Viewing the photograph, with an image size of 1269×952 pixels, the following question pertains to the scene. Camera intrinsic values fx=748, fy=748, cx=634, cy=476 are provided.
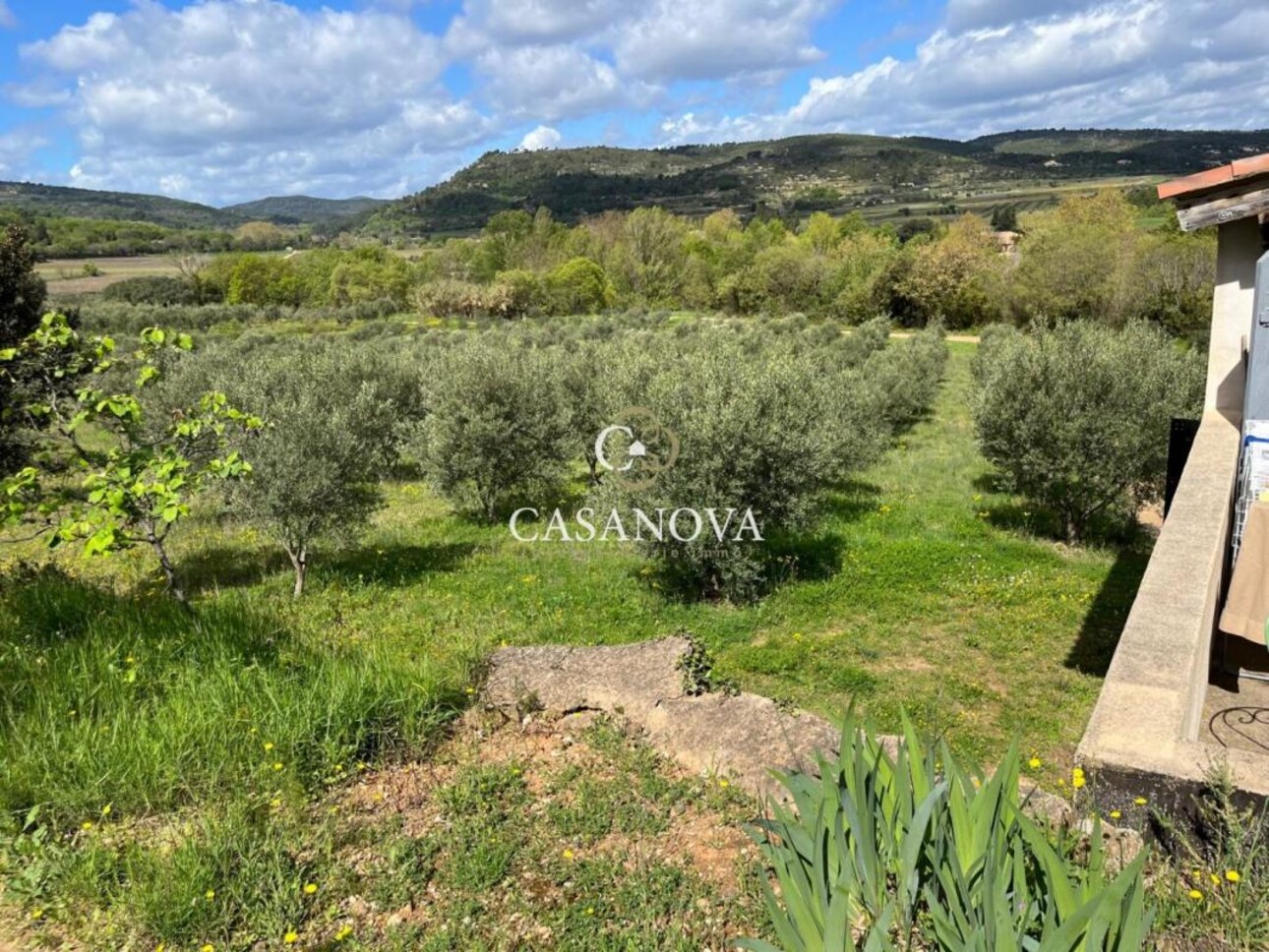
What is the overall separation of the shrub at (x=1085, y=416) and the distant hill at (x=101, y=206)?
16517 cm

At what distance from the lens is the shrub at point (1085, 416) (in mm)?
11266

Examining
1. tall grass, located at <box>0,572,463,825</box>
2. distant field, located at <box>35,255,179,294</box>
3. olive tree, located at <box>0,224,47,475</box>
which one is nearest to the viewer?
tall grass, located at <box>0,572,463,825</box>

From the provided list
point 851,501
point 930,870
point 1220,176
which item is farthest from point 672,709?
point 851,501

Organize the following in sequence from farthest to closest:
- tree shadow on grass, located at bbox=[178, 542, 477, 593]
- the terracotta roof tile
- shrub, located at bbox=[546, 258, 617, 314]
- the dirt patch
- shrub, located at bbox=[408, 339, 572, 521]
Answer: shrub, located at bbox=[546, 258, 617, 314], shrub, located at bbox=[408, 339, 572, 521], tree shadow on grass, located at bbox=[178, 542, 477, 593], the terracotta roof tile, the dirt patch

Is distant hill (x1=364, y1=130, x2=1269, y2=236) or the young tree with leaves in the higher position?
distant hill (x1=364, y1=130, x2=1269, y2=236)

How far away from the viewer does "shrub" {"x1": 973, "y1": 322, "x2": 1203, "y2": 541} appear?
1127 centimetres

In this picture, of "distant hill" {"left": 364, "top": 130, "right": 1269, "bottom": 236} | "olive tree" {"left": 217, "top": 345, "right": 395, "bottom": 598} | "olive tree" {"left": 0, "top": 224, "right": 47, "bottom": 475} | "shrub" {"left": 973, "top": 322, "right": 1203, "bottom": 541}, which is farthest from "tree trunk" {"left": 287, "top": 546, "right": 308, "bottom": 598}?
"distant hill" {"left": 364, "top": 130, "right": 1269, "bottom": 236}

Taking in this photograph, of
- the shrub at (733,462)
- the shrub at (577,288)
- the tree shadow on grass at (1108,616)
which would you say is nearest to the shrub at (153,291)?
the shrub at (577,288)

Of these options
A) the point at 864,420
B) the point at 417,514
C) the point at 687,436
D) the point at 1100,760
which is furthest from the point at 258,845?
the point at 864,420

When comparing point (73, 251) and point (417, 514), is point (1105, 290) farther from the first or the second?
point (73, 251)

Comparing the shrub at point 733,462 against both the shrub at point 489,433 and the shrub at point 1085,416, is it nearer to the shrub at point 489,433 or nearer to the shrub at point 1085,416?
the shrub at point 1085,416

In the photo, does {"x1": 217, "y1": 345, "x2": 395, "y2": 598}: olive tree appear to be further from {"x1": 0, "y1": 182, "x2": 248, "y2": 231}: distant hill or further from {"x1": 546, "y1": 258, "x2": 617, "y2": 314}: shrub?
{"x1": 0, "y1": 182, "x2": 248, "y2": 231}: distant hill

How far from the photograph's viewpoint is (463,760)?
15.6 feet

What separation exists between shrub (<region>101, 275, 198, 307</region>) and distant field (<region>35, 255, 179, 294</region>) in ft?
6.18
